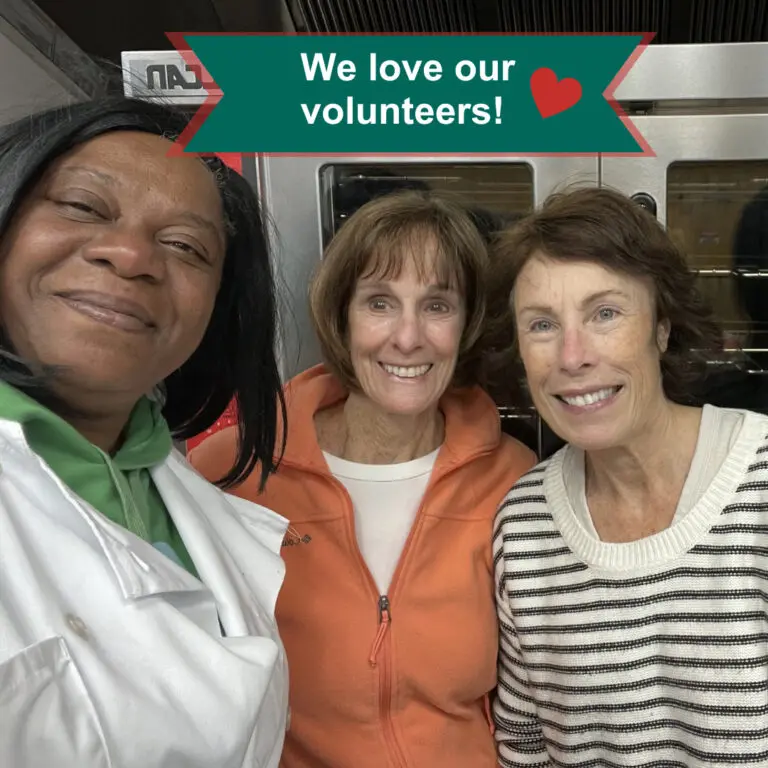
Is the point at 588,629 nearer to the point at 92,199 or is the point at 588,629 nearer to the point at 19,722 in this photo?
the point at 19,722

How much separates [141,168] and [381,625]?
774mm

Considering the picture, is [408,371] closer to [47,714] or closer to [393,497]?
[393,497]

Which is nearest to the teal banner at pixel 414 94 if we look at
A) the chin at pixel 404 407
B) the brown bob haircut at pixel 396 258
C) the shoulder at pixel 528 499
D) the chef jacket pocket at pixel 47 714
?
the brown bob haircut at pixel 396 258

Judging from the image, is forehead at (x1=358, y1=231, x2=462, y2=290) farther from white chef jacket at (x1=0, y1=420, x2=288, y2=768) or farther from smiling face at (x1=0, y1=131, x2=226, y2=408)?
white chef jacket at (x1=0, y1=420, x2=288, y2=768)

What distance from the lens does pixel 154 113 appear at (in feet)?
2.77

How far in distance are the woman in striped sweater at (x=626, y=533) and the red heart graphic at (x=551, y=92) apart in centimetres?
20

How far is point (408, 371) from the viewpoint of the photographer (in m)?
1.23

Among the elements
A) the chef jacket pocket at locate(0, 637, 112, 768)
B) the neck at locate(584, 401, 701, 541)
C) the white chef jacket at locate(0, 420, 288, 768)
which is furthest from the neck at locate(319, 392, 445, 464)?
the chef jacket pocket at locate(0, 637, 112, 768)

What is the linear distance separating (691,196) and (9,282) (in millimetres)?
1290

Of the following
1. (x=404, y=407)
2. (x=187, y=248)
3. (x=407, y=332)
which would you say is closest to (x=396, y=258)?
(x=407, y=332)

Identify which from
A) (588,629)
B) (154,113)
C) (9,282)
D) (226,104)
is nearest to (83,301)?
(9,282)

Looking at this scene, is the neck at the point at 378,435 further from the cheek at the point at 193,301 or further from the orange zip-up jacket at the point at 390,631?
the cheek at the point at 193,301

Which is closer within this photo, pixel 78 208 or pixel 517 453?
pixel 78 208

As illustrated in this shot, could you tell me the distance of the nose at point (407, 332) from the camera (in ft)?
3.90
